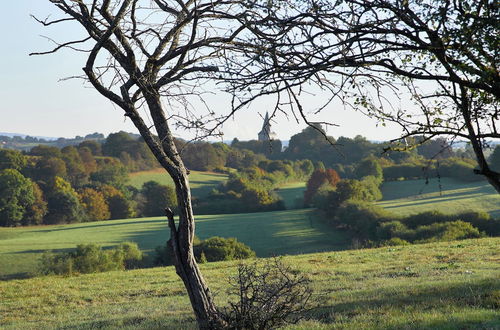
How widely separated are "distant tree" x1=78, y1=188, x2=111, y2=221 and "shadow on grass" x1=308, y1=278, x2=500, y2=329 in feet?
224

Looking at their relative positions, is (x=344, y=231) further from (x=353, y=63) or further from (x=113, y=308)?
(x=353, y=63)

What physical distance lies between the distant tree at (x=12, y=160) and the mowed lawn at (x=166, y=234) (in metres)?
17.2

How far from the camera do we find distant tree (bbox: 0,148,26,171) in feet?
259

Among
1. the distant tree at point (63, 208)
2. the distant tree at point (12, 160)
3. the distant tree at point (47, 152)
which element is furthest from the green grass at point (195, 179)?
the distant tree at point (12, 160)

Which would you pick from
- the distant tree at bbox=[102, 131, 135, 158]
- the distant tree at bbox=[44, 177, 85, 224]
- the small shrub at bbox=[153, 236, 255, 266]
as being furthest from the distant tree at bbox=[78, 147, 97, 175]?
the small shrub at bbox=[153, 236, 255, 266]

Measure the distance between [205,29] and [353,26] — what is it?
8.08 ft

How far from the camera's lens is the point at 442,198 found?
67.4 m

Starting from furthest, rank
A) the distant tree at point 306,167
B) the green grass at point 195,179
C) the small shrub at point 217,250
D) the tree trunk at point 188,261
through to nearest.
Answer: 1. the distant tree at point 306,167
2. the green grass at point 195,179
3. the small shrub at point 217,250
4. the tree trunk at point 188,261

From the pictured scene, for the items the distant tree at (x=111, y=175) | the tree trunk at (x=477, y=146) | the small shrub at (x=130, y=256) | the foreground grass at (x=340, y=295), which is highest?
the distant tree at (x=111, y=175)

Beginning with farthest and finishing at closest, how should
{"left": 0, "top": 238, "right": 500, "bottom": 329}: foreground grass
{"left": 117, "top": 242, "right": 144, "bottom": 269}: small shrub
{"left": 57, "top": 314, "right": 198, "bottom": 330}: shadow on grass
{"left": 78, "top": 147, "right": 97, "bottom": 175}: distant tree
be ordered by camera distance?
1. {"left": 78, "top": 147, "right": 97, "bottom": 175}: distant tree
2. {"left": 117, "top": 242, "right": 144, "bottom": 269}: small shrub
3. {"left": 57, "top": 314, "right": 198, "bottom": 330}: shadow on grass
4. {"left": 0, "top": 238, "right": 500, "bottom": 329}: foreground grass

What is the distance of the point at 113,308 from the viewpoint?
12.8 meters

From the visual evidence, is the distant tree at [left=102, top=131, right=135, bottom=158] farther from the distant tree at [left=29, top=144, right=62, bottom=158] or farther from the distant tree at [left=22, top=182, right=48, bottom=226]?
the distant tree at [left=22, top=182, right=48, bottom=226]

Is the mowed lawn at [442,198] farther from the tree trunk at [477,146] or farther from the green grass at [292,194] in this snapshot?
the tree trunk at [477,146]

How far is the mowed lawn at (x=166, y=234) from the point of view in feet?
167
